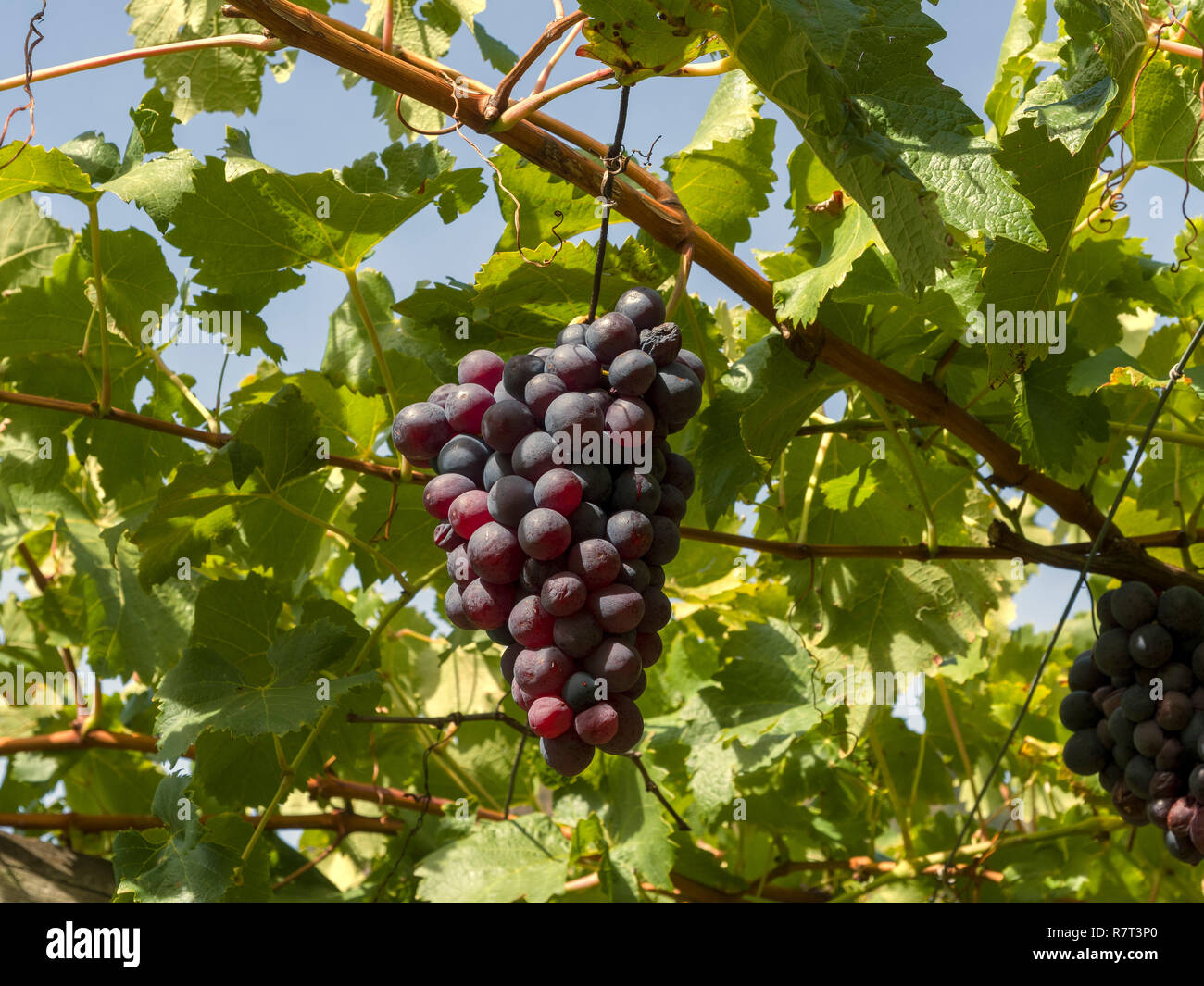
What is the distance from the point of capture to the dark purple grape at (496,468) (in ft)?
3.59

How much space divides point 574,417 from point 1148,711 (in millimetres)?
985

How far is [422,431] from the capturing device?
3.81 ft

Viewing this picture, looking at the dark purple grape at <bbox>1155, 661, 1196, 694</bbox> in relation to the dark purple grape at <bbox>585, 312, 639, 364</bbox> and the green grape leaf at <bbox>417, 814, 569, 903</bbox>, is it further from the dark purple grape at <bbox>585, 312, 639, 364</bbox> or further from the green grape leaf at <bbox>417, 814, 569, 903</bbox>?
the green grape leaf at <bbox>417, 814, 569, 903</bbox>

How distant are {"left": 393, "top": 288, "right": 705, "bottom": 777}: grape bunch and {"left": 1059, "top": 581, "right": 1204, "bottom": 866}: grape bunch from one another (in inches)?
31.7

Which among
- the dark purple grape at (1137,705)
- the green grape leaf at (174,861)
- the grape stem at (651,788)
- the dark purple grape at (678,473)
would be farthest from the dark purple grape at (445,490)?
the dark purple grape at (1137,705)

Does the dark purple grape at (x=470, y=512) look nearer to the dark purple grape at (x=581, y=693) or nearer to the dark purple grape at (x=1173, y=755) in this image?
the dark purple grape at (x=581, y=693)

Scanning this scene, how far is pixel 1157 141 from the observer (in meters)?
1.51

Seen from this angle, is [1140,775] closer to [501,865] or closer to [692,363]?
[692,363]

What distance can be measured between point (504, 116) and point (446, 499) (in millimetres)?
420

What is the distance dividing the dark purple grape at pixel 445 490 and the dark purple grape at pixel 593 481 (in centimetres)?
14

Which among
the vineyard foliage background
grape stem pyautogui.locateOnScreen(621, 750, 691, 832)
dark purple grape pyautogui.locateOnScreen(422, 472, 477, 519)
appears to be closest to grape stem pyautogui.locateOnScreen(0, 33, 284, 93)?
the vineyard foliage background

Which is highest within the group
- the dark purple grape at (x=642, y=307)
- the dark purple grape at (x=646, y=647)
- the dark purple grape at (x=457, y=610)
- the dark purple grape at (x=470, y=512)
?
the dark purple grape at (x=642, y=307)

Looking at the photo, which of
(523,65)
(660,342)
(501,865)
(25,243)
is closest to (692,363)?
(660,342)

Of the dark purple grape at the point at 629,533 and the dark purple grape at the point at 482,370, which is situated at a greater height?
the dark purple grape at the point at 482,370
